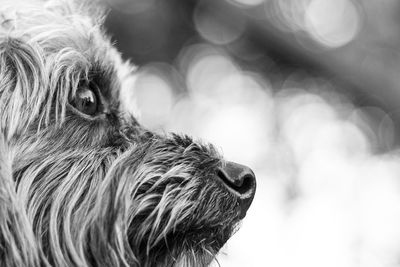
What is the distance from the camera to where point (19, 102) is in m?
3.38

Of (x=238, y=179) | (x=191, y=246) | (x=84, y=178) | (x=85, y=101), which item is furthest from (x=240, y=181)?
(x=85, y=101)

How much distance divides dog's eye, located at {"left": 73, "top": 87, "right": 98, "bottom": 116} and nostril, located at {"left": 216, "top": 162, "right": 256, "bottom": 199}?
2.62 feet

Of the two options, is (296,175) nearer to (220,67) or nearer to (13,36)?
(220,67)

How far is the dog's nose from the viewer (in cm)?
358

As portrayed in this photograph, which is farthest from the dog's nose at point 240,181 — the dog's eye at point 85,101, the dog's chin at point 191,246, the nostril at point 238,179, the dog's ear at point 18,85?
the dog's ear at point 18,85

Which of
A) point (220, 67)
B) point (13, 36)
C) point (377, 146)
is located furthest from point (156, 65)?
point (13, 36)

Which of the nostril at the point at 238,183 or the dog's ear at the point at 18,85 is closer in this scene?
the dog's ear at the point at 18,85

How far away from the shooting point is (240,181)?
11.8ft

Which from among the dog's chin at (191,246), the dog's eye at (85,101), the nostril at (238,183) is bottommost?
the dog's chin at (191,246)

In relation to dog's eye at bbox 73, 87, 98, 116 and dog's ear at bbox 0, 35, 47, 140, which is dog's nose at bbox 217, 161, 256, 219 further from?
dog's ear at bbox 0, 35, 47, 140

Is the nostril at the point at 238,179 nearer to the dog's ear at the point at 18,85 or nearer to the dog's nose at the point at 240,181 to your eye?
the dog's nose at the point at 240,181

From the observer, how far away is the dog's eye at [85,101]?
3635 millimetres

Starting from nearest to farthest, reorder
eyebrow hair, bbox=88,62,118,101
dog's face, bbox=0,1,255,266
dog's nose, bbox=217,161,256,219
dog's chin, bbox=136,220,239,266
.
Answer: dog's face, bbox=0,1,255,266 < dog's chin, bbox=136,220,239,266 < dog's nose, bbox=217,161,256,219 < eyebrow hair, bbox=88,62,118,101

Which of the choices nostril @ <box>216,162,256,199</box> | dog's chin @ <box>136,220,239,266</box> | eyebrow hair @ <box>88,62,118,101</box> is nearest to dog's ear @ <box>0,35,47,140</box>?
eyebrow hair @ <box>88,62,118,101</box>
